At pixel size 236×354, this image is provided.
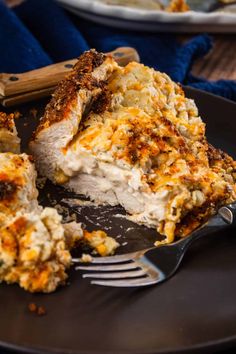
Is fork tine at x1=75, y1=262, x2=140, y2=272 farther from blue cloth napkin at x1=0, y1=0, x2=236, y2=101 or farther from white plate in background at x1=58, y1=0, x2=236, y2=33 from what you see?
white plate in background at x1=58, y1=0, x2=236, y2=33

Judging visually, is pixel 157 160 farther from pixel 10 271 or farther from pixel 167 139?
pixel 10 271

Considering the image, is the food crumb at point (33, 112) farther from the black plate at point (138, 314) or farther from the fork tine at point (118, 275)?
the fork tine at point (118, 275)

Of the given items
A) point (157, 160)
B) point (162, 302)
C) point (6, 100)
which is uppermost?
point (157, 160)

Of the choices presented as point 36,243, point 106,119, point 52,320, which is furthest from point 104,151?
point 52,320

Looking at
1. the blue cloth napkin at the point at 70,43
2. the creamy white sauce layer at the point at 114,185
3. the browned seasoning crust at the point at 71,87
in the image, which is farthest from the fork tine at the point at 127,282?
the blue cloth napkin at the point at 70,43

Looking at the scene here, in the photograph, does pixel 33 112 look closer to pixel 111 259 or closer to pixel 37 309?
pixel 111 259

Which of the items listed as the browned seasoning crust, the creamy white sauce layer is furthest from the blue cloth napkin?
the creamy white sauce layer
